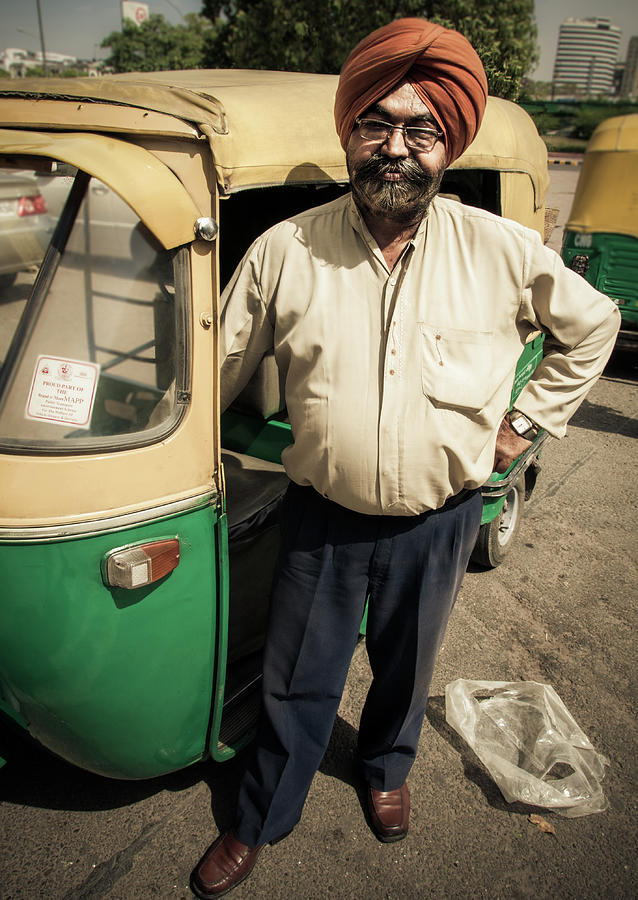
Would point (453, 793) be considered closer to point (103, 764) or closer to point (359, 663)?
point (359, 663)

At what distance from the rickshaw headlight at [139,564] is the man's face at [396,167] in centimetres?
99

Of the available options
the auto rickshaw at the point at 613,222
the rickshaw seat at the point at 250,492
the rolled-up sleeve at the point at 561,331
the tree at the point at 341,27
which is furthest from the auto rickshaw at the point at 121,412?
the tree at the point at 341,27

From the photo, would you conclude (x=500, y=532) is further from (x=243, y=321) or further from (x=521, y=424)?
(x=243, y=321)

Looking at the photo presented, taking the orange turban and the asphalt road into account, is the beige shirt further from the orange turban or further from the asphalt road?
the asphalt road

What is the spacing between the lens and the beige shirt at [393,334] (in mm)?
1605

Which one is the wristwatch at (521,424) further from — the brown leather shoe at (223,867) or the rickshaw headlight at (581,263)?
the rickshaw headlight at (581,263)

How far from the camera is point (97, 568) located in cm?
156

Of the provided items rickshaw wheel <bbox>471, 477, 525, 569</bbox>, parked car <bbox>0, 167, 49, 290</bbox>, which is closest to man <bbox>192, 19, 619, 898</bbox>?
parked car <bbox>0, 167, 49, 290</bbox>

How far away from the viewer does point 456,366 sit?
5.36 feet

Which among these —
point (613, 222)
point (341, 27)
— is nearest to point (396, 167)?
point (613, 222)

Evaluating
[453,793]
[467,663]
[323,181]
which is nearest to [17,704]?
[453,793]

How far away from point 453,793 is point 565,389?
1.45 meters

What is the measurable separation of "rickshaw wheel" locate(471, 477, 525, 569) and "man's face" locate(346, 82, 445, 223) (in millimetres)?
1911

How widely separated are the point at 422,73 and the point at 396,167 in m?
0.27
